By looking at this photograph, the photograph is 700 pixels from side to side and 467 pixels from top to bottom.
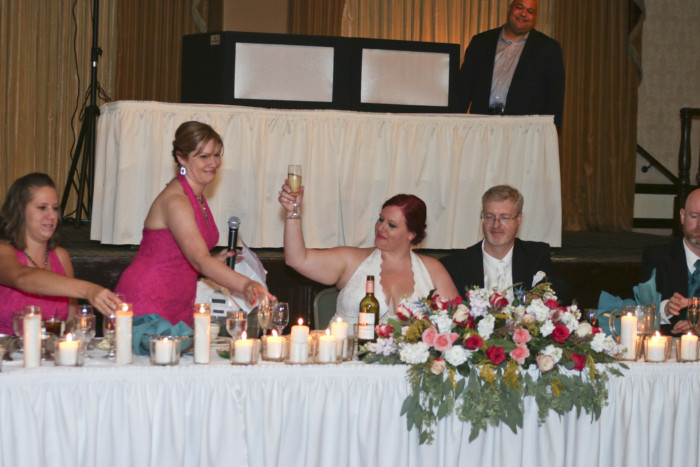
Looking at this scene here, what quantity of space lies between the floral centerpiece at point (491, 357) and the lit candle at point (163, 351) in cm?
63

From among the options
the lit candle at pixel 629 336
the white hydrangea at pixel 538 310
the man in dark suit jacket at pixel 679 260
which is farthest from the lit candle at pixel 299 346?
the man in dark suit jacket at pixel 679 260

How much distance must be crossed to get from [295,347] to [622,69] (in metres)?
7.22

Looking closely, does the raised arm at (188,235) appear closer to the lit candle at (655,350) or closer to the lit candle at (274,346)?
the lit candle at (274,346)

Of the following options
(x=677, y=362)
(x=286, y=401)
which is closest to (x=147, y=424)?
(x=286, y=401)

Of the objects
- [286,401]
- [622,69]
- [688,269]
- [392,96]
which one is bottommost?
[286,401]

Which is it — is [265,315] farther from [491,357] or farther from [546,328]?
[546,328]

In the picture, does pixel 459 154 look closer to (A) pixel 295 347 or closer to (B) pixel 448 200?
(B) pixel 448 200

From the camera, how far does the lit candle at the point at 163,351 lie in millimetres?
2744

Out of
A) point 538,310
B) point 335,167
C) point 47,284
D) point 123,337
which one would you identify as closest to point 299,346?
point 123,337

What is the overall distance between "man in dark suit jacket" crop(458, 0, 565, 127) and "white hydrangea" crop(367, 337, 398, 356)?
10.4 feet

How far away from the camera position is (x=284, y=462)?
2.82 metres

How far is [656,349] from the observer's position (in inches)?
122

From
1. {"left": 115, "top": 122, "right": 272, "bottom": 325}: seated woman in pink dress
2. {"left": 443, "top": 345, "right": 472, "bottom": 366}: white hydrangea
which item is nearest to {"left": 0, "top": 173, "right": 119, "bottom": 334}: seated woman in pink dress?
{"left": 115, "top": 122, "right": 272, "bottom": 325}: seated woman in pink dress

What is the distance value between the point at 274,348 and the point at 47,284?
0.92m
